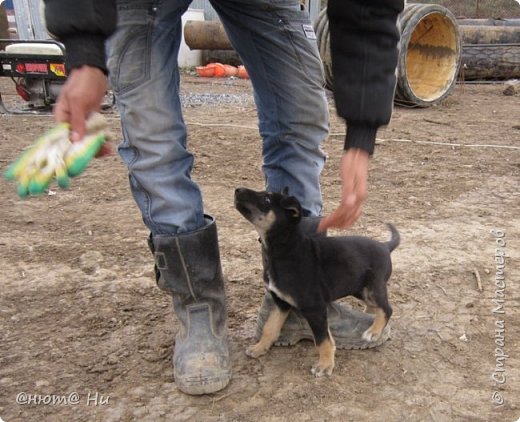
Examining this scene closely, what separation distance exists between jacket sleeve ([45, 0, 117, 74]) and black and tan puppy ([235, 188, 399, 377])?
30.4 inches

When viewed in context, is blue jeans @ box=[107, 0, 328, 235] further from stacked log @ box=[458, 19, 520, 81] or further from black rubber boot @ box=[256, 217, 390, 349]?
Answer: stacked log @ box=[458, 19, 520, 81]

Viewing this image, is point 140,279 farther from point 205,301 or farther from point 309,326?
point 309,326

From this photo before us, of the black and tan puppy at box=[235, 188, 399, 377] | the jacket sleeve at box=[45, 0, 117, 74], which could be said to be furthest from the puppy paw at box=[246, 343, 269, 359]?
the jacket sleeve at box=[45, 0, 117, 74]

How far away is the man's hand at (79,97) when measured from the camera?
4.24 feet

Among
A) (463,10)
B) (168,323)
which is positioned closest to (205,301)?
(168,323)

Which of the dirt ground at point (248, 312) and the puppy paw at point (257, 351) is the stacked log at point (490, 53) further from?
the puppy paw at point (257, 351)

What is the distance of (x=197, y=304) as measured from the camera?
1891 millimetres

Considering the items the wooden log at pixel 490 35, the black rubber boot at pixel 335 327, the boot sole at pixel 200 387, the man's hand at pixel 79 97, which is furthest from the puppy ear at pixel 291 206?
the wooden log at pixel 490 35

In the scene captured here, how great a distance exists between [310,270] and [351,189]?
52cm

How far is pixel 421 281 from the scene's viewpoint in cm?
246

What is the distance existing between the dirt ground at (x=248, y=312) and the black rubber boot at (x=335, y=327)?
40mm

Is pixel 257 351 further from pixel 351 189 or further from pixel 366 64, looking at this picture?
pixel 366 64

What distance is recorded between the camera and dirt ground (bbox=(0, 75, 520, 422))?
1731 mm

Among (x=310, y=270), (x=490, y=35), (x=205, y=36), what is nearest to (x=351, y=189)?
(x=310, y=270)
